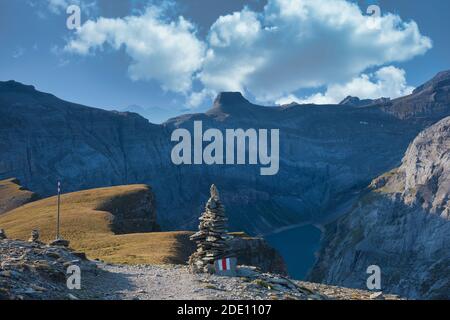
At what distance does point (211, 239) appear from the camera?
36000mm

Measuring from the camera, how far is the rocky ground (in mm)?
23938

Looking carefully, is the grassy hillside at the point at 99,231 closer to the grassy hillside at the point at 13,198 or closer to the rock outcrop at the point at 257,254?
the rock outcrop at the point at 257,254

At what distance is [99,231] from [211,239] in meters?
54.3

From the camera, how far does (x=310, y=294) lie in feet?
102

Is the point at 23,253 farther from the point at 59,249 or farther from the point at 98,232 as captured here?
the point at 98,232

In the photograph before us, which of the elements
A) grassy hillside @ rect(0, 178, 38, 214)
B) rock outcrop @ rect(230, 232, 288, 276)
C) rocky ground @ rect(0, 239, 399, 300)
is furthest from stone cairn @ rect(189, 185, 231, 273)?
grassy hillside @ rect(0, 178, 38, 214)

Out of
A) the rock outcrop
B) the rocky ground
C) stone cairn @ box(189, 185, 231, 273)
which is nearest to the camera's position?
the rocky ground

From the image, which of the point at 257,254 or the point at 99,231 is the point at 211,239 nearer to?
the point at 257,254

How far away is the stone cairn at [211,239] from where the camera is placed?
35.4 metres

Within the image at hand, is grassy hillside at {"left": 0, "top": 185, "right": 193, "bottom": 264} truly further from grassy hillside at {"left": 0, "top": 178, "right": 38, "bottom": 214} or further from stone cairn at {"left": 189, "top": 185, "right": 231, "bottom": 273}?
grassy hillside at {"left": 0, "top": 178, "right": 38, "bottom": 214}

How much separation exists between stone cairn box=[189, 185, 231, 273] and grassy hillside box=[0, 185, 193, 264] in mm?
17870
